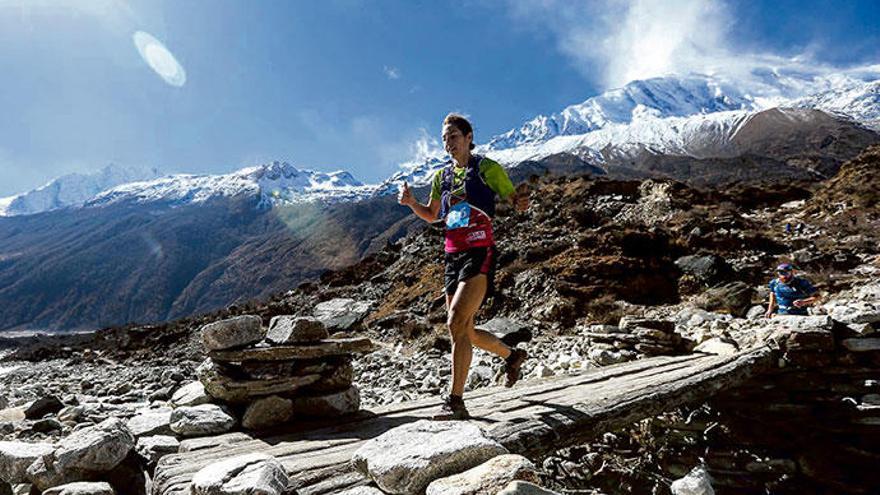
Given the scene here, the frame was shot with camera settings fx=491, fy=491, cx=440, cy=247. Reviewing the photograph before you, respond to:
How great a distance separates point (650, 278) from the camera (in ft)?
49.9

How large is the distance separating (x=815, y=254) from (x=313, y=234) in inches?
5862

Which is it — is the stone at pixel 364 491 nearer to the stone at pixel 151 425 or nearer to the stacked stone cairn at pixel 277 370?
the stacked stone cairn at pixel 277 370

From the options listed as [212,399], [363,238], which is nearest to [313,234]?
[363,238]

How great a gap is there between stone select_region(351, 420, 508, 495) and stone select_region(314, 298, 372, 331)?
18487 millimetres

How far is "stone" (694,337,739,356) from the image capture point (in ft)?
25.3

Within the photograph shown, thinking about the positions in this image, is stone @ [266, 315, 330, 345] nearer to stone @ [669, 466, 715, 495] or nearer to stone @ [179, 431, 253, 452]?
stone @ [179, 431, 253, 452]

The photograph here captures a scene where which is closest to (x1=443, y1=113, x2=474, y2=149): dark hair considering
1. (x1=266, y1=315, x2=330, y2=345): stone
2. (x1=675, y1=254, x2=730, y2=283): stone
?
(x1=266, y1=315, x2=330, y2=345): stone

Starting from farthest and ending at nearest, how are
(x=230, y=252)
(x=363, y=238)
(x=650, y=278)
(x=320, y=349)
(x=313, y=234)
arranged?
1. (x=230, y=252)
2. (x=313, y=234)
3. (x=363, y=238)
4. (x=650, y=278)
5. (x=320, y=349)

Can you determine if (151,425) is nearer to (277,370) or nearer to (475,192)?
(277,370)

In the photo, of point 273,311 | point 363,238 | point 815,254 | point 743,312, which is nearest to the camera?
point 743,312

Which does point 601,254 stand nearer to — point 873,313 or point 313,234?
point 873,313

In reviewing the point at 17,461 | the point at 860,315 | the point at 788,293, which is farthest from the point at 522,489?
the point at 788,293

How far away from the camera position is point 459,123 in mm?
4609

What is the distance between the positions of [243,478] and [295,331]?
2.24 metres
